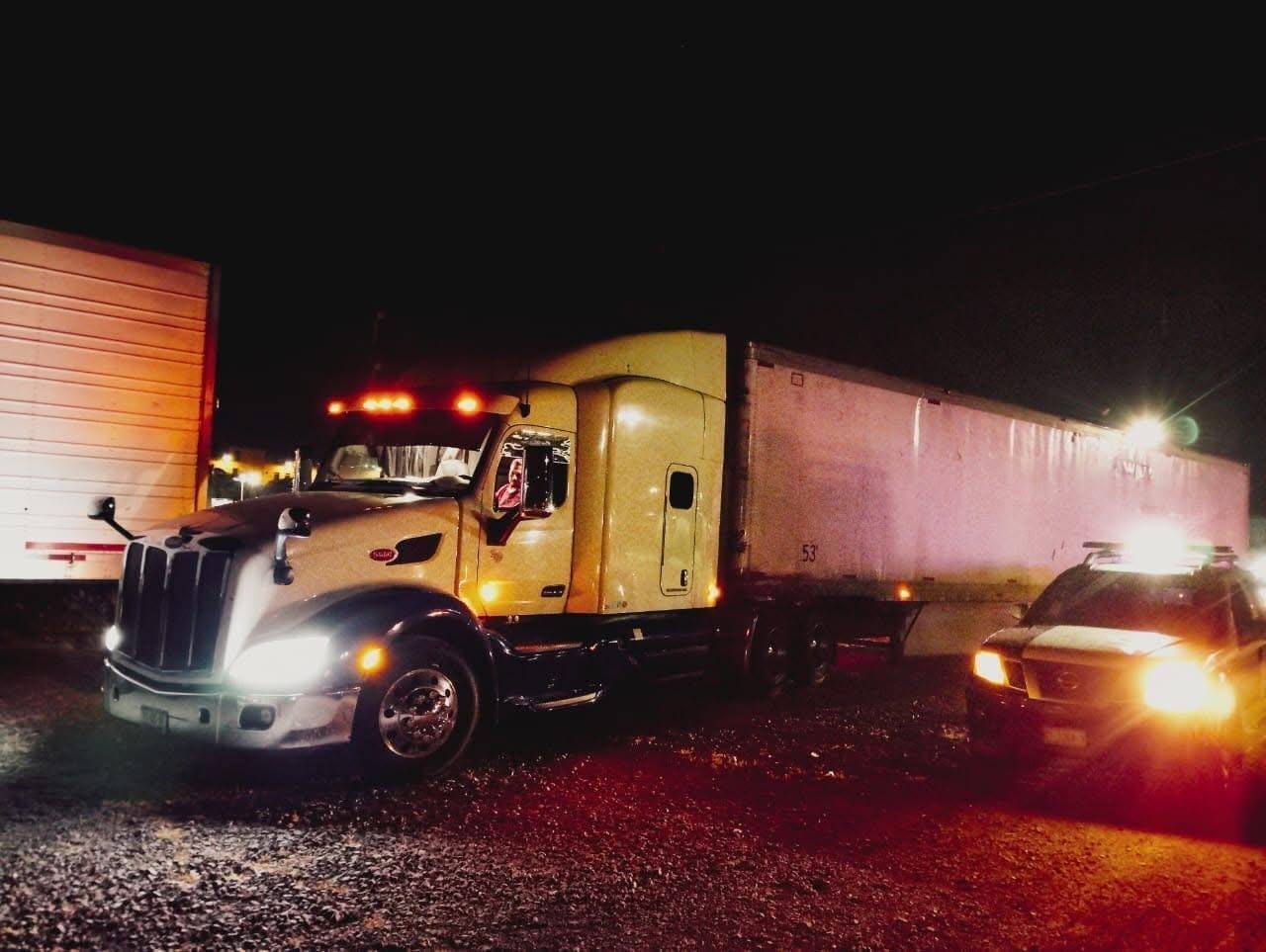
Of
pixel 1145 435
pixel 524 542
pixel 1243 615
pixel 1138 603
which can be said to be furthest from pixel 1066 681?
pixel 1145 435

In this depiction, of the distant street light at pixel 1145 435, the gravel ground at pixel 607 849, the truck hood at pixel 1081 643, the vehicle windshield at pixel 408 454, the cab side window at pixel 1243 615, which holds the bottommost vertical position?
the gravel ground at pixel 607 849

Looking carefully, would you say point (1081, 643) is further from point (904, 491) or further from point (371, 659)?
point (371, 659)

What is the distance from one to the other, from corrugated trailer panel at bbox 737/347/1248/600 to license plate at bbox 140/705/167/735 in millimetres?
5011

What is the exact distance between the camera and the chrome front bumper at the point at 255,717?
18.3 feet

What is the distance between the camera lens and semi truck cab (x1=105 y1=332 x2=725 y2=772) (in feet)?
19.0

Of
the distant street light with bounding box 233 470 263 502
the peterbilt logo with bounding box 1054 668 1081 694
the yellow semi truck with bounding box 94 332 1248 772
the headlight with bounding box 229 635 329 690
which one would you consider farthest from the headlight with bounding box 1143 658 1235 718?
the distant street light with bounding box 233 470 263 502

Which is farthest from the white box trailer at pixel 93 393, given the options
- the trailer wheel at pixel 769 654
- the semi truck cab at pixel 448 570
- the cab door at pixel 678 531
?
the trailer wheel at pixel 769 654

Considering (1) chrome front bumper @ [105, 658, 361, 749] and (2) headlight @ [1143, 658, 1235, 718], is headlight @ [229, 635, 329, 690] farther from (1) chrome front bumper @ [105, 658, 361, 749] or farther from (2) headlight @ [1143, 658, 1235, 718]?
(2) headlight @ [1143, 658, 1235, 718]

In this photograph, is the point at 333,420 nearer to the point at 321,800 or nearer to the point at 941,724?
the point at 321,800

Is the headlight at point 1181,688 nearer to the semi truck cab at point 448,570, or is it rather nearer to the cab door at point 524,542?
the semi truck cab at point 448,570

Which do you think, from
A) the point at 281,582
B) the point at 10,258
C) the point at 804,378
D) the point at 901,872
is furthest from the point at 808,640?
the point at 10,258

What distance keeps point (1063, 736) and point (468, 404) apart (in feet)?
15.6

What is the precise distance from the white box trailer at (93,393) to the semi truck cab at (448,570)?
8.49 ft

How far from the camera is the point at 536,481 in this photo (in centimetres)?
696
